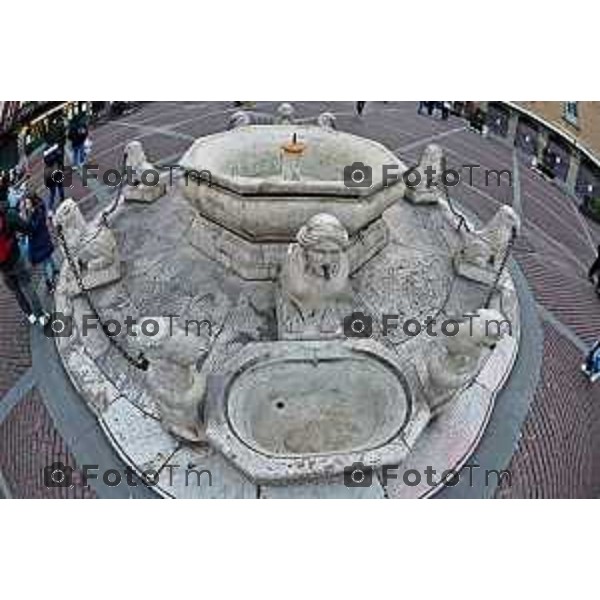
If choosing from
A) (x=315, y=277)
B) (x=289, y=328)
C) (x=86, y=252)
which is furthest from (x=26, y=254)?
(x=315, y=277)

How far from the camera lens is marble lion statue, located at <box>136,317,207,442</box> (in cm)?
705

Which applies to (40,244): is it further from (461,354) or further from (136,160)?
(461,354)

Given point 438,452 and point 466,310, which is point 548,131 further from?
point 438,452

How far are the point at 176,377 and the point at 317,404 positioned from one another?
1.68 metres

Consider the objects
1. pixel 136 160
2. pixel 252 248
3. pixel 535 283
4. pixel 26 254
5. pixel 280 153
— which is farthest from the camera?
pixel 136 160

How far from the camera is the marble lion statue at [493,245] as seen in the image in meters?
10.2

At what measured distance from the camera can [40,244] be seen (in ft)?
33.6

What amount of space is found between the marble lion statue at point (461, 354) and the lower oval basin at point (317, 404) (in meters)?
0.51

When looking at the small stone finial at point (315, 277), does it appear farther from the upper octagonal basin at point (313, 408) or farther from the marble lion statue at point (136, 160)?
the marble lion statue at point (136, 160)

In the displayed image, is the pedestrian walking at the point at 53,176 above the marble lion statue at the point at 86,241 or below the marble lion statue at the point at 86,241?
above

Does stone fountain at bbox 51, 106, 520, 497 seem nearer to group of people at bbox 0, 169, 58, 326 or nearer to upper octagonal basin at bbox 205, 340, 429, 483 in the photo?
upper octagonal basin at bbox 205, 340, 429, 483

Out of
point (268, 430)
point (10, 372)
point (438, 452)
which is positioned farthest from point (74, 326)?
point (438, 452)

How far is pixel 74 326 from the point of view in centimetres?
942

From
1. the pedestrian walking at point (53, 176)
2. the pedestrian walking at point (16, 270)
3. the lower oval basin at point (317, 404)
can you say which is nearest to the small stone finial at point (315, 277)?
the lower oval basin at point (317, 404)
